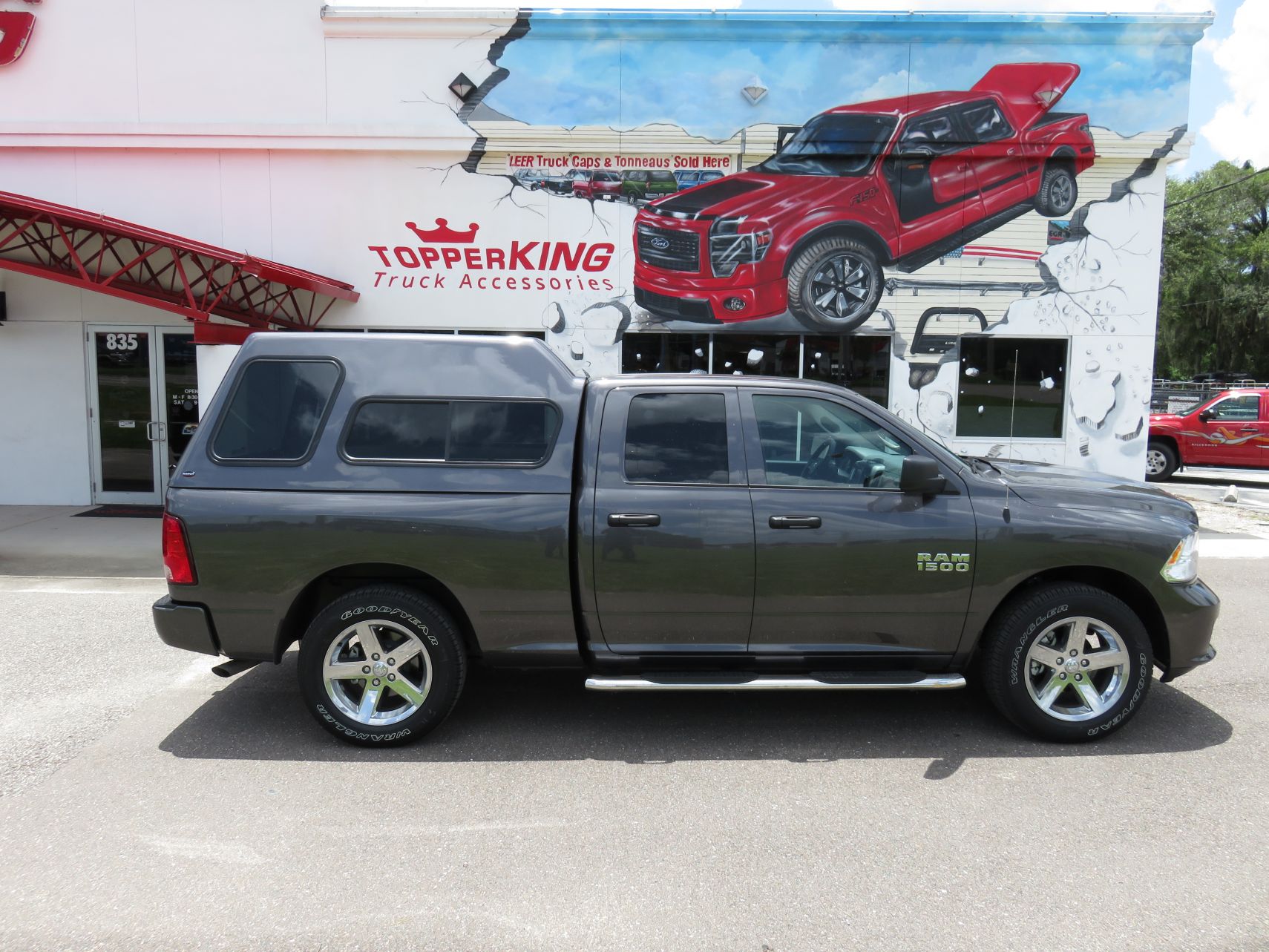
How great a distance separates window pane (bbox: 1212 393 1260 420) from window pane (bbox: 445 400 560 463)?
52.6 feet

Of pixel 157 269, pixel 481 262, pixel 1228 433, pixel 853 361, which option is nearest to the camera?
pixel 157 269

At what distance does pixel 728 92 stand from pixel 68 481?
35.3 ft

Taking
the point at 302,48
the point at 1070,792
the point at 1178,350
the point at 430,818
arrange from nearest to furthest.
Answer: the point at 430,818, the point at 1070,792, the point at 302,48, the point at 1178,350

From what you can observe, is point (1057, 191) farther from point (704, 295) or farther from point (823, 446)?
point (823, 446)

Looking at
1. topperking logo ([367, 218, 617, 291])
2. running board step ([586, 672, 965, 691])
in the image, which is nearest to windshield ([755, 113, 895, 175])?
topperking logo ([367, 218, 617, 291])

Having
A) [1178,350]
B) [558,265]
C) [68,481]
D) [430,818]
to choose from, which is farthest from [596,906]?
[1178,350]

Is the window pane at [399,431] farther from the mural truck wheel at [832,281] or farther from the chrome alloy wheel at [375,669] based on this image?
the mural truck wheel at [832,281]

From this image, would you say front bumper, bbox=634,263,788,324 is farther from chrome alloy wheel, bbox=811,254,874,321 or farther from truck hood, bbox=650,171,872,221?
truck hood, bbox=650,171,872,221

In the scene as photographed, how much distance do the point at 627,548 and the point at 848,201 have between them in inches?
367

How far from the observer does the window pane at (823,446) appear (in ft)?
14.6

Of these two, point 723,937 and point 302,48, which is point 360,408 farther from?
point 302,48

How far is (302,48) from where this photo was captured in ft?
38.0

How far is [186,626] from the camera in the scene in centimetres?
435

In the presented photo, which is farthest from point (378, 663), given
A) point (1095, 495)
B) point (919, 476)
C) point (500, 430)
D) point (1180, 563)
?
point (1180, 563)
